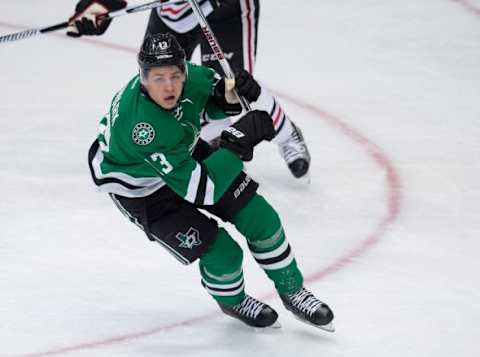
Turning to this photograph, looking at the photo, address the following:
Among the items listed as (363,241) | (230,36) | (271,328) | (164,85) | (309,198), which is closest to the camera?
(164,85)

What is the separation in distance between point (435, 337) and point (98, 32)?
6.09ft

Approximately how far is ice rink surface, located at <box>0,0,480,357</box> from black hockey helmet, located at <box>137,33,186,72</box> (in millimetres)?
881

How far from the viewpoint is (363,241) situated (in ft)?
13.5

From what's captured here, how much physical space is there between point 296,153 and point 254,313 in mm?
1293

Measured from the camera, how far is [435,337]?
3.42 meters

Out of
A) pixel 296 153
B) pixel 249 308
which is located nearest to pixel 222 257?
pixel 249 308

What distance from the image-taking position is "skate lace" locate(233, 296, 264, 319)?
11.4 ft

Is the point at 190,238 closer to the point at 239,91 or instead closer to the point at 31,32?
the point at 239,91

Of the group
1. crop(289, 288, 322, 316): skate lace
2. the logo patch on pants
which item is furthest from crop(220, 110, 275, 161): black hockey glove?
crop(289, 288, 322, 316): skate lace

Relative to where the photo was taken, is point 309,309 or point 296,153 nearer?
point 309,309

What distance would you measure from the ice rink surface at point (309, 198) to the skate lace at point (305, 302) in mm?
116

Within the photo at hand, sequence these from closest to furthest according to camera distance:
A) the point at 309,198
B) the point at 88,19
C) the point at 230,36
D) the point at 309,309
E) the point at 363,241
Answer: the point at 309,309
the point at 363,241
the point at 88,19
the point at 309,198
the point at 230,36

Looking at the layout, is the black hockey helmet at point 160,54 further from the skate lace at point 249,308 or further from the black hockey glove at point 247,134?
the skate lace at point 249,308

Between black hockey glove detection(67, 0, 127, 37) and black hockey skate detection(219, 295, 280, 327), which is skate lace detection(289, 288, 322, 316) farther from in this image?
black hockey glove detection(67, 0, 127, 37)
